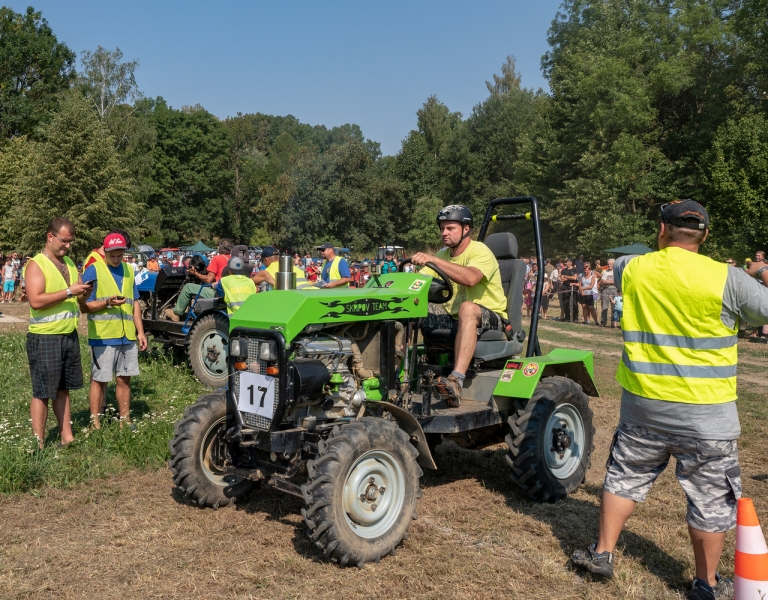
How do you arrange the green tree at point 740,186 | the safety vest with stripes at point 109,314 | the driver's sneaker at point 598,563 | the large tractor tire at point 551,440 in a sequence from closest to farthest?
the driver's sneaker at point 598,563
the large tractor tire at point 551,440
the safety vest with stripes at point 109,314
the green tree at point 740,186

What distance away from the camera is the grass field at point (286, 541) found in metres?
3.80

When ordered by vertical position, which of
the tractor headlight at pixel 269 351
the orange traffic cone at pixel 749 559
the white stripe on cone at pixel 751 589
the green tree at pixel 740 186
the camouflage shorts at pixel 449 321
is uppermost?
the green tree at pixel 740 186

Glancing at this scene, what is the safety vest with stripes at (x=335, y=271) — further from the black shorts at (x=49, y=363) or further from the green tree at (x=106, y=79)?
the green tree at (x=106, y=79)

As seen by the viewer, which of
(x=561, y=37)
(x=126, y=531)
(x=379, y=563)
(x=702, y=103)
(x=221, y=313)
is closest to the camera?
(x=379, y=563)

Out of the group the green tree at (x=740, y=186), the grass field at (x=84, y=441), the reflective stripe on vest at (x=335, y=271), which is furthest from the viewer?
the green tree at (x=740, y=186)

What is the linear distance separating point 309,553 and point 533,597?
4.35ft

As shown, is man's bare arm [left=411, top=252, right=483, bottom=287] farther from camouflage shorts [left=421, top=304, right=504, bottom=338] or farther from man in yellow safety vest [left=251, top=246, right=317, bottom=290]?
man in yellow safety vest [left=251, top=246, right=317, bottom=290]

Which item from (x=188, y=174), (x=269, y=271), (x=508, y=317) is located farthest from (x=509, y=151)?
(x=508, y=317)

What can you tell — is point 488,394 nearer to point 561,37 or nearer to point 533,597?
point 533,597

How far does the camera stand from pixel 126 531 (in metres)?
4.58

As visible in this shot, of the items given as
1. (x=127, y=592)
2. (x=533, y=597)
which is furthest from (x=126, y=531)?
(x=533, y=597)

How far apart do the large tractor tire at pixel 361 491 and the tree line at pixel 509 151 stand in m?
25.4

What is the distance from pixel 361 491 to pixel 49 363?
332 cm

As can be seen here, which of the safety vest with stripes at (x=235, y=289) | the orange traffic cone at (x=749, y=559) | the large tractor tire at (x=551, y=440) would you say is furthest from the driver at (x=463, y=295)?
the safety vest with stripes at (x=235, y=289)
